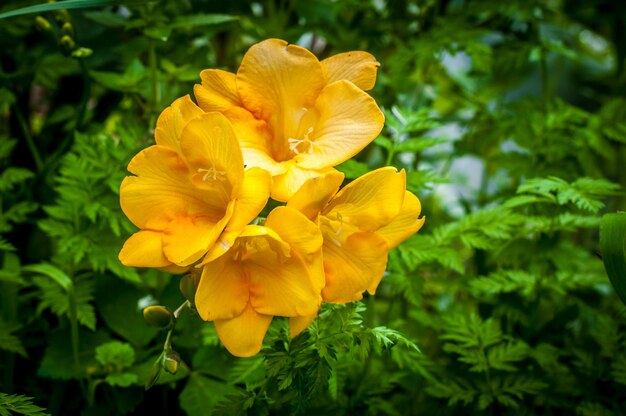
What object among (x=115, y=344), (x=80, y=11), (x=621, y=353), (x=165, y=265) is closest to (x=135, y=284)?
(x=115, y=344)

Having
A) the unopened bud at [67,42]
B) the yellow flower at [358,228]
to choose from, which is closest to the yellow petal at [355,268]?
the yellow flower at [358,228]

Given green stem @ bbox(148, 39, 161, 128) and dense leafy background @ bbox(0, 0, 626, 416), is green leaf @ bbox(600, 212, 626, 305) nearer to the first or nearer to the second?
dense leafy background @ bbox(0, 0, 626, 416)

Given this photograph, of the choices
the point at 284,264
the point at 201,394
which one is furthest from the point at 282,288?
the point at 201,394

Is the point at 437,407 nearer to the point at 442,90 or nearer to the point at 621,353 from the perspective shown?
the point at 621,353

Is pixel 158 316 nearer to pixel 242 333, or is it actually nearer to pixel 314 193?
pixel 242 333

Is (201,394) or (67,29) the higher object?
(67,29)

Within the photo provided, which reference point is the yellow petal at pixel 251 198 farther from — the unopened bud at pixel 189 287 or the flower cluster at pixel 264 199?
the unopened bud at pixel 189 287

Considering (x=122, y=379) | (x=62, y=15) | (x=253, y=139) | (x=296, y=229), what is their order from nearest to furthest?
(x=296, y=229)
(x=253, y=139)
(x=122, y=379)
(x=62, y=15)
